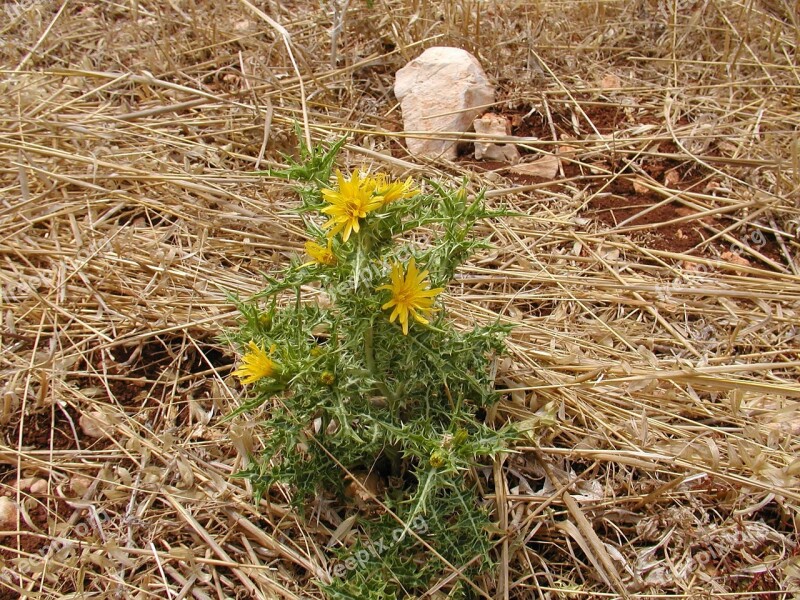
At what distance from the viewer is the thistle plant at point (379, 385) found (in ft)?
5.47

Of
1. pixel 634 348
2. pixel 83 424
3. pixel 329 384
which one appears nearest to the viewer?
pixel 329 384

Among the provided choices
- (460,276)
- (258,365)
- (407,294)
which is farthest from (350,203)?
(460,276)

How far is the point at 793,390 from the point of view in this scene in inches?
79.9

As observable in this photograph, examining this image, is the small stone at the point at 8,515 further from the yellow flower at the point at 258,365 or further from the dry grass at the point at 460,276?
the yellow flower at the point at 258,365

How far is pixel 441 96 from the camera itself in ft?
10.7

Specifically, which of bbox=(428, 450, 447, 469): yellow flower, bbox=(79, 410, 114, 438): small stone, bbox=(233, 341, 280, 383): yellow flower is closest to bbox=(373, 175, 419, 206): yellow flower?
bbox=(233, 341, 280, 383): yellow flower

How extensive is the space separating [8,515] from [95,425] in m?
0.34

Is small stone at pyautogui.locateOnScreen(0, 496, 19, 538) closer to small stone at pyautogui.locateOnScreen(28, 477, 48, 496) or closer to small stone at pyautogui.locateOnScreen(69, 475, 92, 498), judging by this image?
small stone at pyautogui.locateOnScreen(28, 477, 48, 496)

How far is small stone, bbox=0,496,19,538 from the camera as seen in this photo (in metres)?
2.04

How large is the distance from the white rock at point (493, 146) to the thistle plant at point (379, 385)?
1339mm

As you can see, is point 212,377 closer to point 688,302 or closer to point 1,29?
point 688,302

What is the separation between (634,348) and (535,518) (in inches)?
29.9

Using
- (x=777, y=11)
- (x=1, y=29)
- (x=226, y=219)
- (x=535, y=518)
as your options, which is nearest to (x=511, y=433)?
(x=535, y=518)

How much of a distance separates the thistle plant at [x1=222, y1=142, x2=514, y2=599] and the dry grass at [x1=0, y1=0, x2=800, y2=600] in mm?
143
